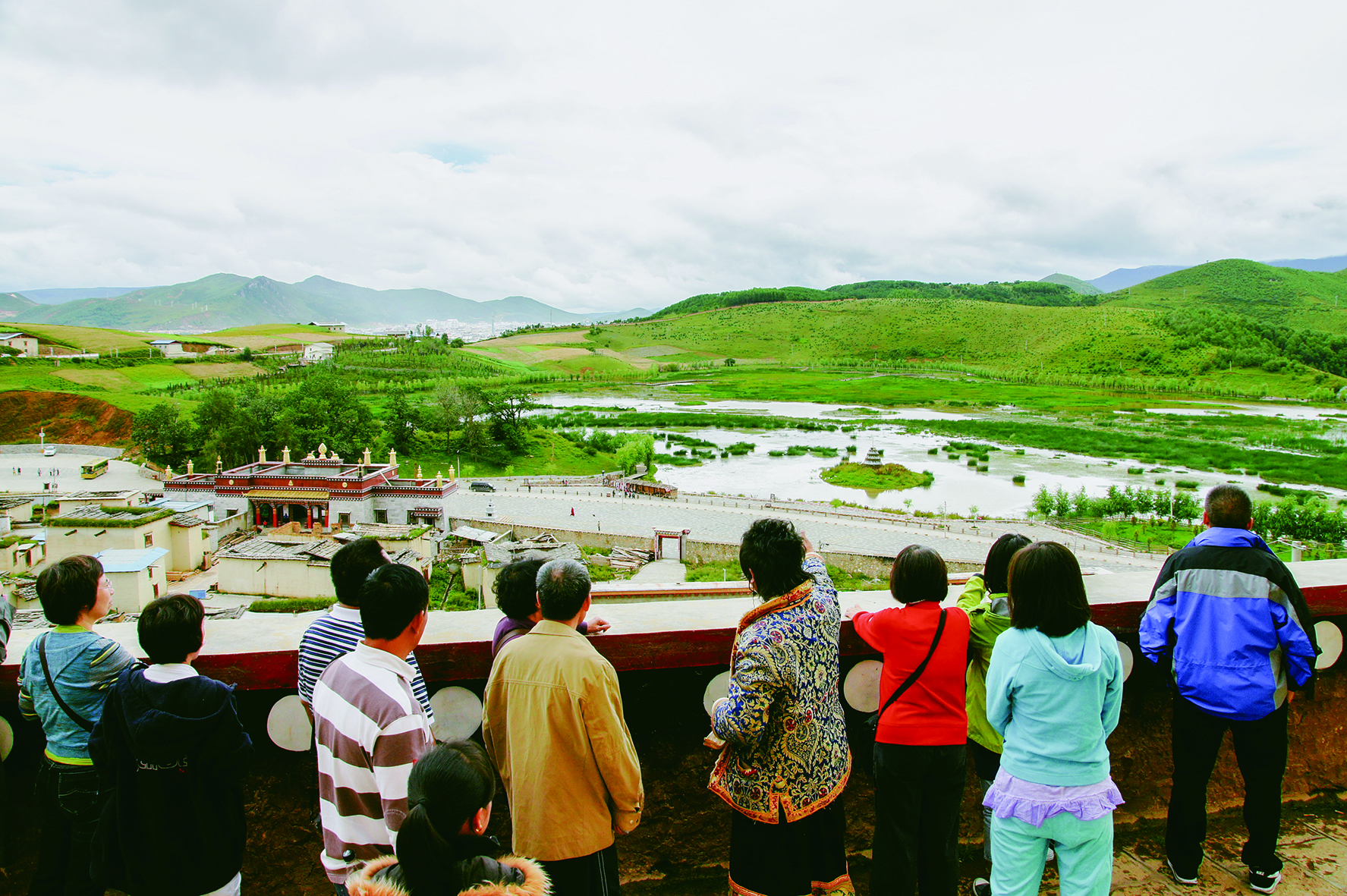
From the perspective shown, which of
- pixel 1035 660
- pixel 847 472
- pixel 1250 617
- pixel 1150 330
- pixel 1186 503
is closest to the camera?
pixel 1035 660

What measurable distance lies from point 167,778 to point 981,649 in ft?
7.04

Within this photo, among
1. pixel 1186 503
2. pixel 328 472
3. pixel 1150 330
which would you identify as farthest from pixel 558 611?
pixel 1150 330

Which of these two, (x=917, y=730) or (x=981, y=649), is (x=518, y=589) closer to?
(x=917, y=730)

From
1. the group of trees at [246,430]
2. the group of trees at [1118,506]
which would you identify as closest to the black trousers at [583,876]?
the group of trees at [1118,506]

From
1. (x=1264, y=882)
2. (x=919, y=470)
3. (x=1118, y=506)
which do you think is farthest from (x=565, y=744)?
(x=919, y=470)

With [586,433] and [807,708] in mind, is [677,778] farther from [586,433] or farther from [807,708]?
[586,433]

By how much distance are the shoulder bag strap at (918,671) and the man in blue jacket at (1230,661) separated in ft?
2.56

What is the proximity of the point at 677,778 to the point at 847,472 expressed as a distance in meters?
38.5

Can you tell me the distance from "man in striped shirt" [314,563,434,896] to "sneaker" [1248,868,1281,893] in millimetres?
2481

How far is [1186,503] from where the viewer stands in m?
29.6

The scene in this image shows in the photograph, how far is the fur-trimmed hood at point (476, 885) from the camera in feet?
4.41

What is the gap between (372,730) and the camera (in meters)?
A: 1.66

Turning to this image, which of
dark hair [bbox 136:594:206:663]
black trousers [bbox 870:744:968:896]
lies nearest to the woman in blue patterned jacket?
black trousers [bbox 870:744:968:896]

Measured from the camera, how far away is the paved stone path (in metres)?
23.0
